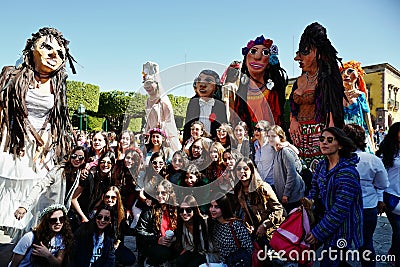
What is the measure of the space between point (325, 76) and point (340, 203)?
138 cm

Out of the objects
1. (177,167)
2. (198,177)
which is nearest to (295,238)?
(198,177)

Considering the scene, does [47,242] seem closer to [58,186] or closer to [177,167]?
[58,186]

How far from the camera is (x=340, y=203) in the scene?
88.2 inches

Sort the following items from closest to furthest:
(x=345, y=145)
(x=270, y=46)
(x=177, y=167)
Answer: (x=345, y=145), (x=177, y=167), (x=270, y=46)

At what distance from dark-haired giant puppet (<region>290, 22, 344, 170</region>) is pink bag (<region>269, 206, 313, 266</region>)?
88 cm

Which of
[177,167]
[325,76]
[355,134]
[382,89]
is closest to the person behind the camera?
[355,134]

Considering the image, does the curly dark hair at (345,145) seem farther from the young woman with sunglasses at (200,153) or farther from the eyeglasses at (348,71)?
the eyeglasses at (348,71)

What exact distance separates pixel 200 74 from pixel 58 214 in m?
2.04

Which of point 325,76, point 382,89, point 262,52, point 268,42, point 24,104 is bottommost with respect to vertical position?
point 24,104

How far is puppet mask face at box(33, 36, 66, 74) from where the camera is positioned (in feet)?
9.91

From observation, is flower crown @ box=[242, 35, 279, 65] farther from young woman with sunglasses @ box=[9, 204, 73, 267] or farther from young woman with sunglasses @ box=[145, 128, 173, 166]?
young woman with sunglasses @ box=[9, 204, 73, 267]

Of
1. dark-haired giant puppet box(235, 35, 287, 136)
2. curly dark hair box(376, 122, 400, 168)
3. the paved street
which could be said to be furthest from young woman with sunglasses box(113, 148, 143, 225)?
curly dark hair box(376, 122, 400, 168)

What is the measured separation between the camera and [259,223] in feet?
9.79

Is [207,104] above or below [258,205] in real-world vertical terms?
above
